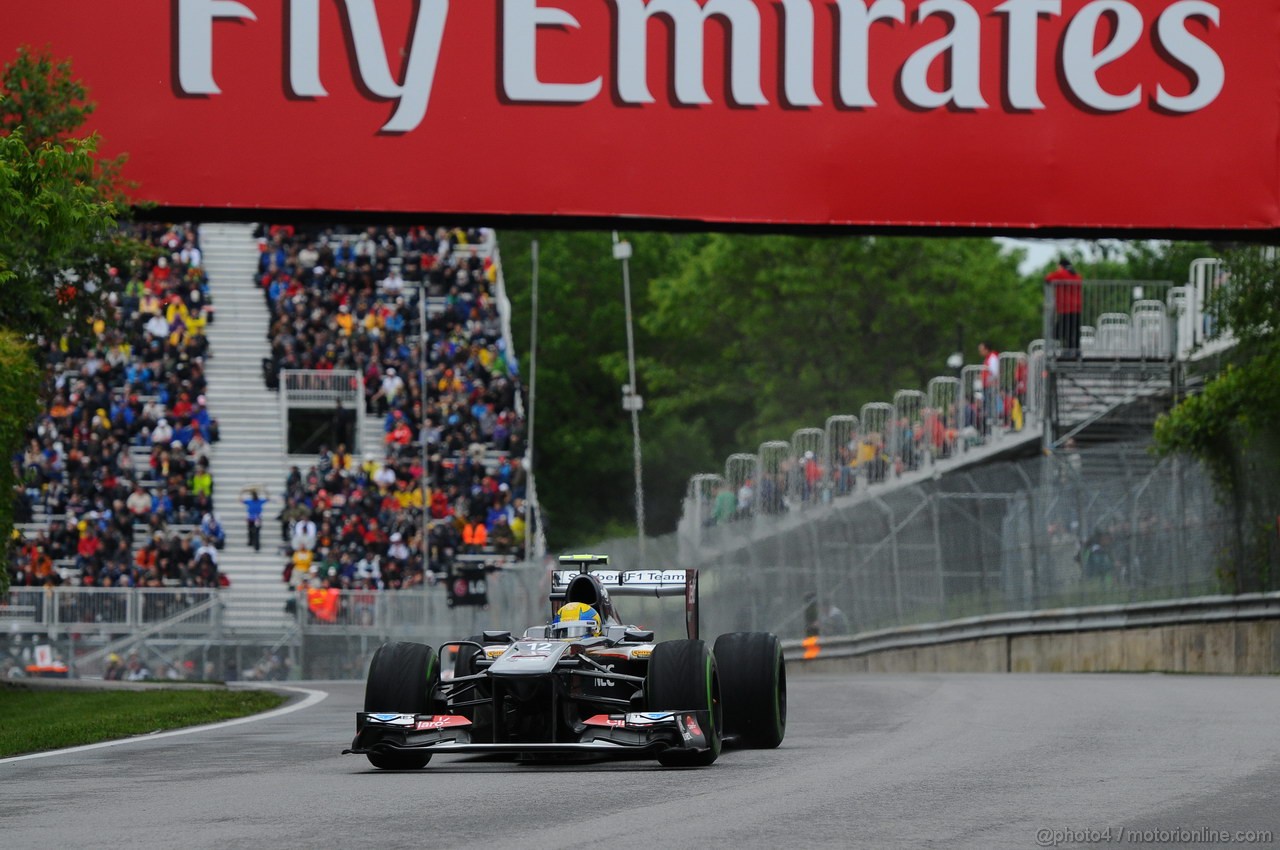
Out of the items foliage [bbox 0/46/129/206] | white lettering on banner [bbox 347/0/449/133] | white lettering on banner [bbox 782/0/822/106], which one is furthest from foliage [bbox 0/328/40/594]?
white lettering on banner [bbox 782/0/822/106]

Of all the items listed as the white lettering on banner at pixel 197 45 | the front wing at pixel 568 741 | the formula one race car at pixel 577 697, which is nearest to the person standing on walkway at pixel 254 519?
the white lettering on banner at pixel 197 45

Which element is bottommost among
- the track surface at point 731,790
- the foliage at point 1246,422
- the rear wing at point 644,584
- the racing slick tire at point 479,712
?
the track surface at point 731,790

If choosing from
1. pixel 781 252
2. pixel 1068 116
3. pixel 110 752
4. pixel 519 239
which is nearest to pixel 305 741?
pixel 110 752

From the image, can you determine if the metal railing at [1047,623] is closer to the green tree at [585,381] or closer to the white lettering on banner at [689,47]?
the white lettering on banner at [689,47]

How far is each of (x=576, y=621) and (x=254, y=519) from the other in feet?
95.2

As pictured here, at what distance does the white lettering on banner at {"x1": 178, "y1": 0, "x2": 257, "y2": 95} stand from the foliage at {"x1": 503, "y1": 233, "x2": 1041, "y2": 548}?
141 ft

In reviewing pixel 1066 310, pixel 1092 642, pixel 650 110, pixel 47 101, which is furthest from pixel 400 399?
pixel 47 101

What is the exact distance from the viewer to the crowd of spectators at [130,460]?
38.3 metres

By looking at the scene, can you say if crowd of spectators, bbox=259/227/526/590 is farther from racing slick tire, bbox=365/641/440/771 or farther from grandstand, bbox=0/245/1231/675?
racing slick tire, bbox=365/641/440/771

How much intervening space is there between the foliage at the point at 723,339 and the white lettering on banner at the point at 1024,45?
41.8m

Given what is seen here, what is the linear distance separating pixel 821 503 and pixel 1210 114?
37.2ft

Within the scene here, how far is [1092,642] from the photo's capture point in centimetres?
2486

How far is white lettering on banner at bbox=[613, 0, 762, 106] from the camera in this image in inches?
808

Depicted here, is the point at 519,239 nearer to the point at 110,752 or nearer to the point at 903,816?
the point at 110,752
